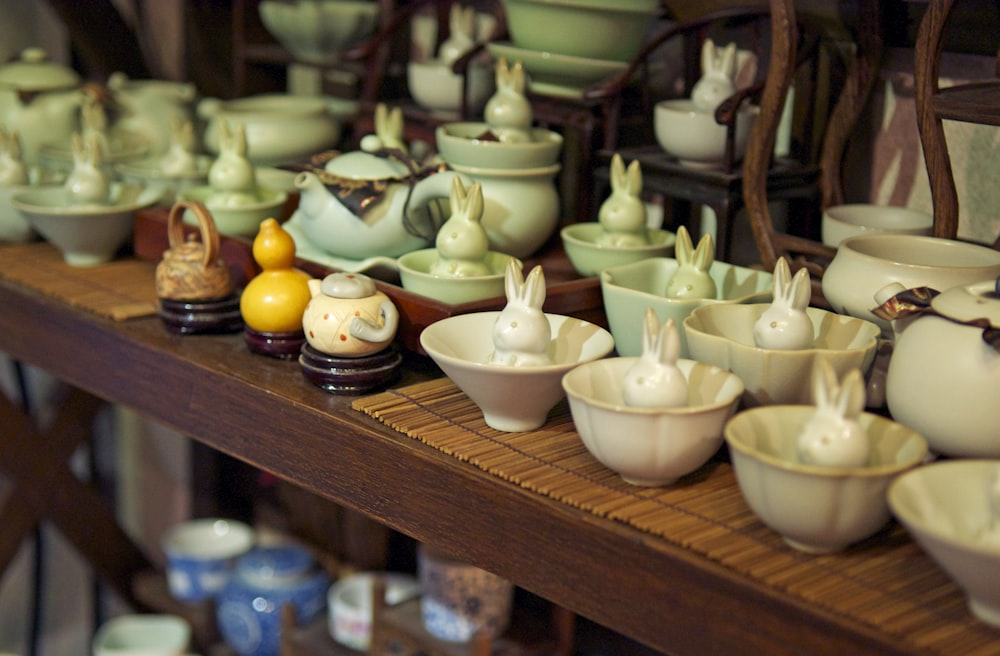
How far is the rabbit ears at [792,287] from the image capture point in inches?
44.8

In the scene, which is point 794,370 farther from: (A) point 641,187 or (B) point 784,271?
(A) point 641,187

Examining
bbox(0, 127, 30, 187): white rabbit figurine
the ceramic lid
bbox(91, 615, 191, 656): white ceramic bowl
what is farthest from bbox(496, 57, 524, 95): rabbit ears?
bbox(91, 615, 191, 656): white ceramic bowl

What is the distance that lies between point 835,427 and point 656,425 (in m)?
0.16

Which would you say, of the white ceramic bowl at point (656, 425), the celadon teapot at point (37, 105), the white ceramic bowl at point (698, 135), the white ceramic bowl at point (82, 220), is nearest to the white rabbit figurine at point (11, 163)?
the white ceramic bowl at point (82, 220)

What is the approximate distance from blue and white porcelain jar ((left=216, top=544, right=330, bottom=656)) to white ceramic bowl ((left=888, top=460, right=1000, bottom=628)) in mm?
1431

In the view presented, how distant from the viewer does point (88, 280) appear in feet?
5.70

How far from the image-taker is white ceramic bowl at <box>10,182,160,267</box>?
1.74 m

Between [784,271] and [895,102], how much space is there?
581 millimetres

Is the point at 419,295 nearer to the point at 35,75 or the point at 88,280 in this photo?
the point at 88,280

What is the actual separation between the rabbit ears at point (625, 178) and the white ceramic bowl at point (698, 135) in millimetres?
82

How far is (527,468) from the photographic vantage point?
113 centimetres

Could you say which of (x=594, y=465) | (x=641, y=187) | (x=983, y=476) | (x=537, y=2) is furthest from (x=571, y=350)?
(x=537, y=2)

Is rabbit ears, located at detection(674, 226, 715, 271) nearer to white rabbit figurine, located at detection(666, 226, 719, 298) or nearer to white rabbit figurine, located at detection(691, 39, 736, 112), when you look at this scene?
white rabbit figurine, located at detection(666, 226, 719, 298)

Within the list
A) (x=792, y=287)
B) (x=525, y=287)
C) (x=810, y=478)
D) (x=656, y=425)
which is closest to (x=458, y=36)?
(x=525, y=287)
